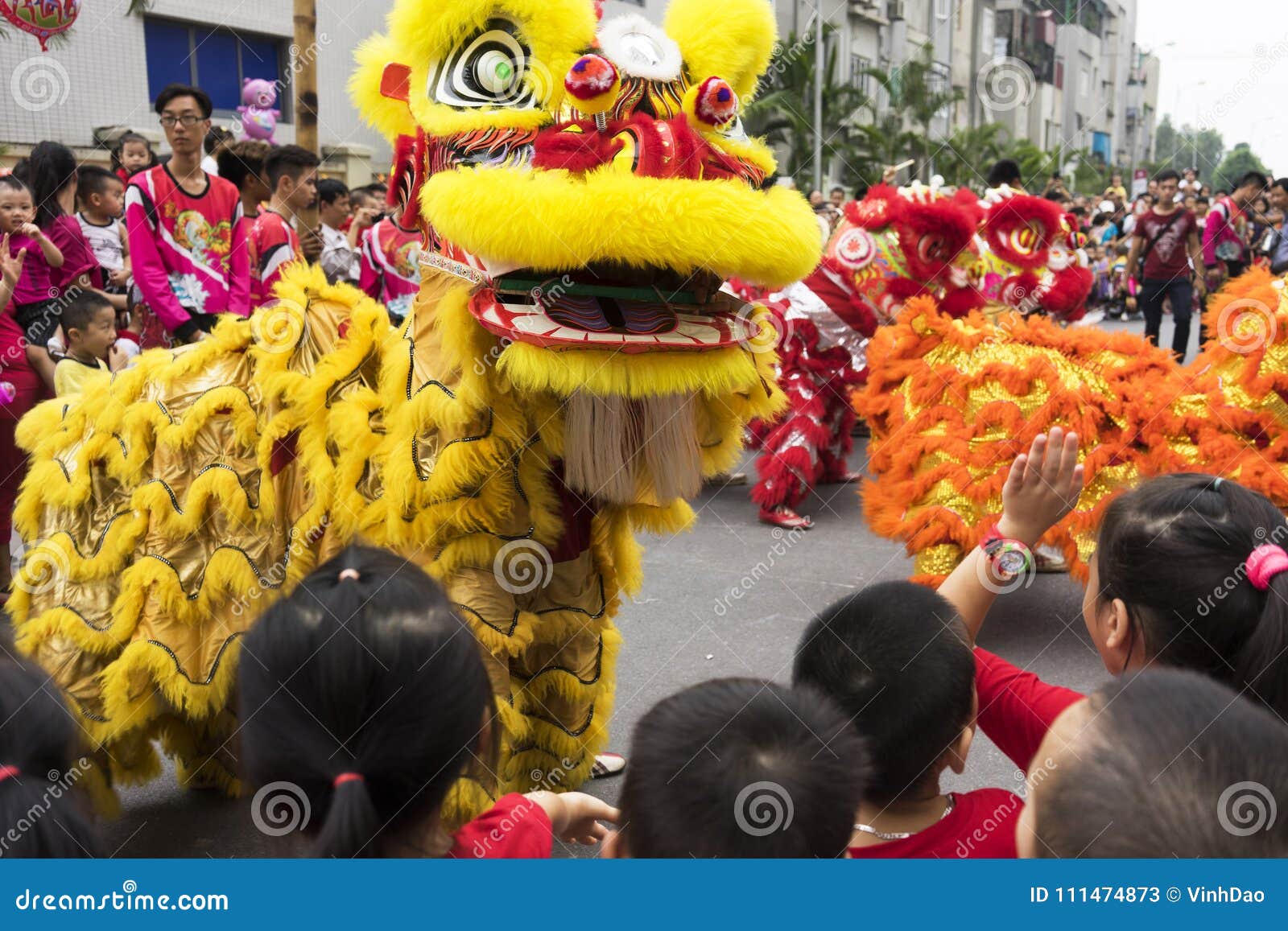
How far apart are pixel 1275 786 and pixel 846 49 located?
27.8 meters

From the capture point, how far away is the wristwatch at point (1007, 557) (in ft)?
5.47

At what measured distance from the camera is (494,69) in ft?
6.80

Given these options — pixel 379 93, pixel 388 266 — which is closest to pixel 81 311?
pixel 379 93

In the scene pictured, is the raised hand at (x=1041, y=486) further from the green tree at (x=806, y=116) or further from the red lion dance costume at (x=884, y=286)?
the green tree at (x=806, y=116)

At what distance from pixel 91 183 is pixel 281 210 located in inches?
35.5

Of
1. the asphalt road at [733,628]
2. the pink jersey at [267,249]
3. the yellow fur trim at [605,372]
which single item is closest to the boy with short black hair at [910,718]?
the yellow fur trim at [605,372]

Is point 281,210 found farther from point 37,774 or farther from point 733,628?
point 37,774

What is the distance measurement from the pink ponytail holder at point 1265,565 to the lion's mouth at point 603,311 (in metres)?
0.94

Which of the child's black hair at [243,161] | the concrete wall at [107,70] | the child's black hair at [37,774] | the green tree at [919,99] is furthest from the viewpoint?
the green tree at [919,99]

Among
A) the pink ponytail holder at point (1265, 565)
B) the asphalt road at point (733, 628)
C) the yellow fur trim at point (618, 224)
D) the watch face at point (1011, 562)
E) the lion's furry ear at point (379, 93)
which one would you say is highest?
the lion's furry ear at point (379, 93)

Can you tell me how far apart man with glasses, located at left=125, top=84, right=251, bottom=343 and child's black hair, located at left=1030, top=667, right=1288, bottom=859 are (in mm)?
3901

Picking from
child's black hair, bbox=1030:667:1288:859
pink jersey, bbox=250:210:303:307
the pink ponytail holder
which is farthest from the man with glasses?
child's black hair, bbox=1030:667:1288:859

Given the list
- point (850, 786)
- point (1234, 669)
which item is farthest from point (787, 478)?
point (850, 786)

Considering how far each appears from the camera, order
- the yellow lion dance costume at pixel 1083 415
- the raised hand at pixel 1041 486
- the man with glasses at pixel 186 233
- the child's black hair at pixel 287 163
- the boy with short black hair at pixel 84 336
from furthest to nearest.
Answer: the child's black hair at pixel 287 163, the man with glasses at pixel 186 233, the boy with short black hair at pixel 84 336, the yellow lion dance costume at pixel 1083 415, the raised hand at pixel 1041 486
